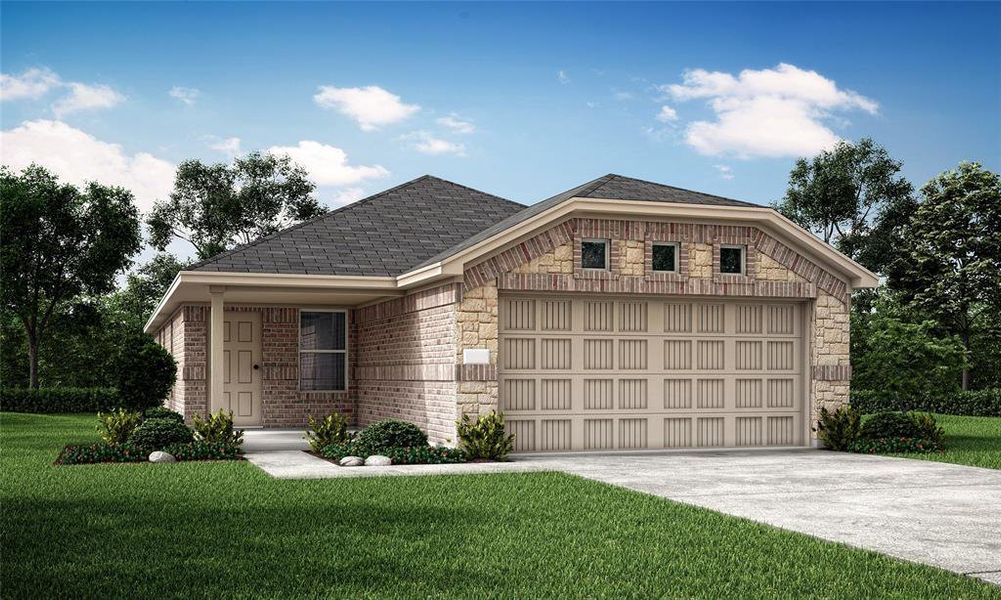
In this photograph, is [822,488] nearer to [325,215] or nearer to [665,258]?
[665,258]

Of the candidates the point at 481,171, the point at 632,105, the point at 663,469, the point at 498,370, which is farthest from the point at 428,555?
the point at 481,171

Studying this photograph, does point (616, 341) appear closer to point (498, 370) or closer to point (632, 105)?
point (498, 370)

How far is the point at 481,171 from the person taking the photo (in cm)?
4009

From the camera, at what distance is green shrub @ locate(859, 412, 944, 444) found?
17516 mm

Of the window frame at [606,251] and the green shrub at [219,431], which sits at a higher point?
the window frame at [606,251]

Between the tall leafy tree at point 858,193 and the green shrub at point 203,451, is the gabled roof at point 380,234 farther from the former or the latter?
the tall leafy tree at point 858,193

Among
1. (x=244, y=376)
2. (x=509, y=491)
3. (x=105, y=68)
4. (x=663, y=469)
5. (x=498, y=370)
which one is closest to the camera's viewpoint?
(x=509, y=491)

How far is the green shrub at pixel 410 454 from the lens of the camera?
14.8 meters

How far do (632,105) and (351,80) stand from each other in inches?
498

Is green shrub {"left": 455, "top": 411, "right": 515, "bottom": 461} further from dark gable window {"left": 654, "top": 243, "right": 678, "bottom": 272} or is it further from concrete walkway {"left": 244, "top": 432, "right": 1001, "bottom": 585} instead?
dark gable window {"left": 654, "top": 243, "right": 678, "bottom": 272}

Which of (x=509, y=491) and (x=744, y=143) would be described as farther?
(x=744, y=143)

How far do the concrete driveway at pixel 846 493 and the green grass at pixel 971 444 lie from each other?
0.80m

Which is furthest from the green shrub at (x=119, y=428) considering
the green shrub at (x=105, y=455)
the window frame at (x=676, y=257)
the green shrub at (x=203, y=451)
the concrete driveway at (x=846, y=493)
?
the window frame at (x=676, y=257)

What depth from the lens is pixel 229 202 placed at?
43781mm
